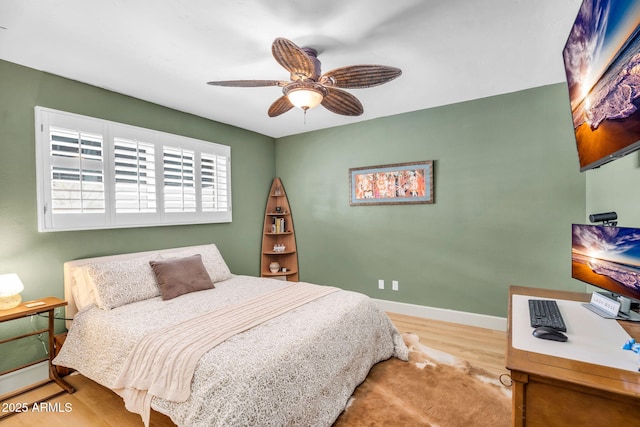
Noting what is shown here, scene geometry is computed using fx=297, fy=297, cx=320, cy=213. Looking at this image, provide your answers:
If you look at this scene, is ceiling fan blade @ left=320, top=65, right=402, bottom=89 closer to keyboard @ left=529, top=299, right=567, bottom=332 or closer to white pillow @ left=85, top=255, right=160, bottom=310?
keyboard @ left=529, top=299, right=567, bottom=332

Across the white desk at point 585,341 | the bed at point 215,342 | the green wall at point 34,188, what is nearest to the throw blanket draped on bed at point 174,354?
the bed at point 215,342

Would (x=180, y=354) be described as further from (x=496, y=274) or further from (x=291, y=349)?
(x=496, y=274)

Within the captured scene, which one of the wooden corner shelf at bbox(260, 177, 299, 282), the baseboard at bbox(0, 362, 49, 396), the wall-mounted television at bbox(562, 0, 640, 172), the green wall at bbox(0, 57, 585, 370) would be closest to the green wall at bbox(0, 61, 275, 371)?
the green wall at bbox(0, 57, 585, 370)

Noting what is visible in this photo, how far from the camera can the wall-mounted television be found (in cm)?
104

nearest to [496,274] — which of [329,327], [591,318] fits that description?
[591,318]

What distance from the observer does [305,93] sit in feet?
7.00

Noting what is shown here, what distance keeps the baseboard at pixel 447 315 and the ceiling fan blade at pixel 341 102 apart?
8.12 feet

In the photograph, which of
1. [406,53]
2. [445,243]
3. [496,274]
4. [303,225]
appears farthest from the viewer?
[303,225]

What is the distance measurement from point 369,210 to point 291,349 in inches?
103

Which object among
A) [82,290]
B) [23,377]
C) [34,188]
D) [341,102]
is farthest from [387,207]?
[23,377]

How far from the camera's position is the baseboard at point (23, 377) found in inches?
89.2

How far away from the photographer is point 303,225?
4.64 m

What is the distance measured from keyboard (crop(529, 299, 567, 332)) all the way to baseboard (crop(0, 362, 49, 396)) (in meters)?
3.54

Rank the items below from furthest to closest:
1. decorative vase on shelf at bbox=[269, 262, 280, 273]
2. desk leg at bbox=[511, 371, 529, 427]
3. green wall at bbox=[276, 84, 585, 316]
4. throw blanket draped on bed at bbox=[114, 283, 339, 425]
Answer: decorative vase on shelf at bbox=[269, 262, 280, 273] < green wall at bbox=[276, 84, 585, 316] < throw blanket draped on bed at bbox=[114, 283, 339, 425] < desk leg at bbox=[511, 371, 529, 427]
